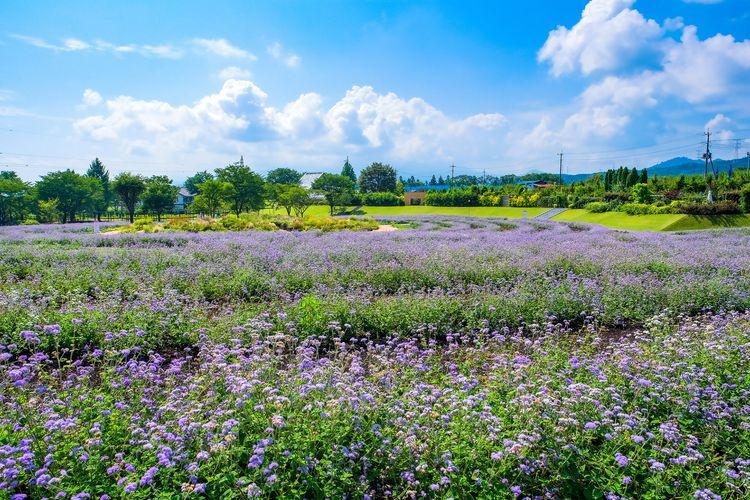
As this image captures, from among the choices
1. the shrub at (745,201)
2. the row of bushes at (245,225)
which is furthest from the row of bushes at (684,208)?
the row of bushes at (245,225)

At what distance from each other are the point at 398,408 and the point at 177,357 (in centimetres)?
407

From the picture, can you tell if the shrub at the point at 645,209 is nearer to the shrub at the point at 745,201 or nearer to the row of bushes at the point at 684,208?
the row of bushes at the point at 684,208

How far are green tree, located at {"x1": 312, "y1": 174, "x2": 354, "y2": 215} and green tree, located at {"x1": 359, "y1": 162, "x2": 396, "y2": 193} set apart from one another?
34.8 metres

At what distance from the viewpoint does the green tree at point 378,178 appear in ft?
402

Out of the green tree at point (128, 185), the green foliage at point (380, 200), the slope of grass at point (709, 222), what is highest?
the green tree at point (128, 185)

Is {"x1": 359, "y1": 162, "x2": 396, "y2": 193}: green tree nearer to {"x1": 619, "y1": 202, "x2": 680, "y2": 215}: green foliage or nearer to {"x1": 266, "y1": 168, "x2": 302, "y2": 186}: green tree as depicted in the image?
{"x1": 266, "y1": 168, "x2": 302, "y2": 186}: green tree

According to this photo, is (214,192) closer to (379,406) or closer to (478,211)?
(478,211)

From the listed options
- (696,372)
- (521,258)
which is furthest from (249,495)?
(521,258)

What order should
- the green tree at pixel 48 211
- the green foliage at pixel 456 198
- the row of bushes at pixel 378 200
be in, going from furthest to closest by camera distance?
the row of bushes at pixel 378 200 → the green foliage at pixel 456 198 → the green tree at pixel 48 211

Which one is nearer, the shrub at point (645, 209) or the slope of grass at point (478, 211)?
the shrub at point (645, 209)

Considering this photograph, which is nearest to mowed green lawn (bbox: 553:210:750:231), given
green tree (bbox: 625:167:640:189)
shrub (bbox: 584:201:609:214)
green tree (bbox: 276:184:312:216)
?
shrub (bbox: 584:201:609:214)

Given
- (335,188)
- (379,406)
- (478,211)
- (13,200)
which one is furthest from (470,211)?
(379,406)

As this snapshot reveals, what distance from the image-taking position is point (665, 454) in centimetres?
371

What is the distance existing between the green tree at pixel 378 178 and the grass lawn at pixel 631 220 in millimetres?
74960
